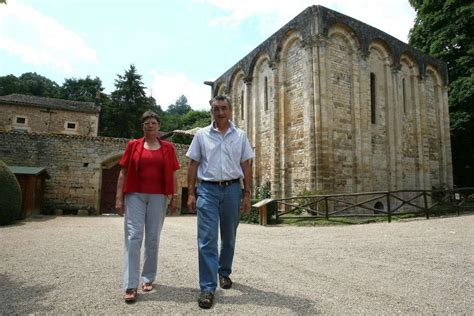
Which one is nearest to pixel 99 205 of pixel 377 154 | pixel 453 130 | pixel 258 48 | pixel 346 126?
pixel 258 48

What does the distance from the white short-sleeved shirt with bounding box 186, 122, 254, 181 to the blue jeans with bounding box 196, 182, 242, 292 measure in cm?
12

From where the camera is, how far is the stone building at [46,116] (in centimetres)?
2698

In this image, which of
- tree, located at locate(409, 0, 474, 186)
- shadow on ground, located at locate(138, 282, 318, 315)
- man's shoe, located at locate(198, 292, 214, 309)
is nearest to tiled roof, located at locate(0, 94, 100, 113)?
tree, located at locate(409, 0, 474, 186)

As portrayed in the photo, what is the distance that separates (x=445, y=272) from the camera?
4.04 metres

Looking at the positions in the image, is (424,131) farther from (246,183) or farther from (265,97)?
(246,183)

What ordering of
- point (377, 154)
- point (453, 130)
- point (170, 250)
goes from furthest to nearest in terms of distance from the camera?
point (453, 130) < point (377, 154) < point (170, 250)

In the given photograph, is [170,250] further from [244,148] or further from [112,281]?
[244,148]

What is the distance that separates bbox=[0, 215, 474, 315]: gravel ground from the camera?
108 inches

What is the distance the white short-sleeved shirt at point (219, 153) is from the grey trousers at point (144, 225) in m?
0.56

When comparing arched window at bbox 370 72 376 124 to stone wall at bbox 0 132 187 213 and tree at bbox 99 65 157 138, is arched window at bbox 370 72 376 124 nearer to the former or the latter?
stone wall at bbox 0 132 187 213

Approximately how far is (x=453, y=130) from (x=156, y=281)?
22.6 meters

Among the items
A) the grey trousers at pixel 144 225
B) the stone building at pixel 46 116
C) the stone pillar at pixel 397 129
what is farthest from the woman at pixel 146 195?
the stone building at pixel 46 116

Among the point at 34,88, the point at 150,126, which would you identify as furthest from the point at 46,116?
the point at 150,126

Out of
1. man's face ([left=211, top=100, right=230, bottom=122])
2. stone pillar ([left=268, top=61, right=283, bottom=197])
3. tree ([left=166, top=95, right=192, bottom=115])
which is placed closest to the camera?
man's face ([left=211, top=100, right=230, bottom=122])
